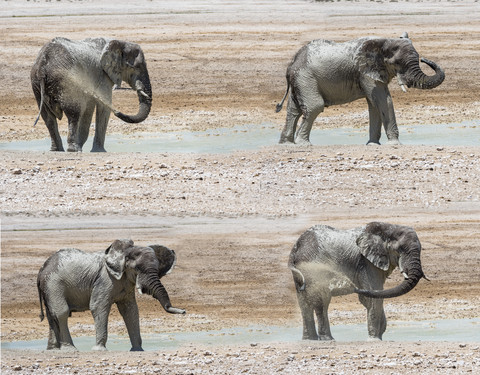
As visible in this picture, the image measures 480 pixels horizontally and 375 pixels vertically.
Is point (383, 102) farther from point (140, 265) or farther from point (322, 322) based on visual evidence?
point (140, 265)

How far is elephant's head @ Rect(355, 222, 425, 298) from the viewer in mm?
18000

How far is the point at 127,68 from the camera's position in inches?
909

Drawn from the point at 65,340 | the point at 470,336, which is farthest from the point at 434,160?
the point at 65,340

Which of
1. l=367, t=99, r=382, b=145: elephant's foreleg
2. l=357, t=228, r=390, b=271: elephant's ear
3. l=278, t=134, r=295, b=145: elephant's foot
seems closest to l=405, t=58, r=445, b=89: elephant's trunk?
l=367, t=99, r=382, b=145: elephant's foreleg

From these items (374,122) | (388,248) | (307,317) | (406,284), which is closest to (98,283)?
(307,317)

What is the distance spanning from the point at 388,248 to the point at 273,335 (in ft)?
11.4

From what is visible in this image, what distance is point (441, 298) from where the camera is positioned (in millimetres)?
23141

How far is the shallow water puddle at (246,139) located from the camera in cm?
2666

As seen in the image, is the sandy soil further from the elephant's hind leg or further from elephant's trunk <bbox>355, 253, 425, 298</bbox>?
elephant's trunk <bbox>355, 253, 425, 298</bbox>

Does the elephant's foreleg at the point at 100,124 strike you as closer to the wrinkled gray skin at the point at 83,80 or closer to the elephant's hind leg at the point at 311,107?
the wrinkled gray skin at the point at 83,80

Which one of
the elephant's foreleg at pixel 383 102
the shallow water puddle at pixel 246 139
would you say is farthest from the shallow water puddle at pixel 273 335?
the shallow water puddle at pixel 246 139

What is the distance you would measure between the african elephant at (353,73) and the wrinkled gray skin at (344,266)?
4327 mm

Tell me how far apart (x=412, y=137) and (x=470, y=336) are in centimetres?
799

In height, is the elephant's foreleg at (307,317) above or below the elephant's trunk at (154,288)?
below
